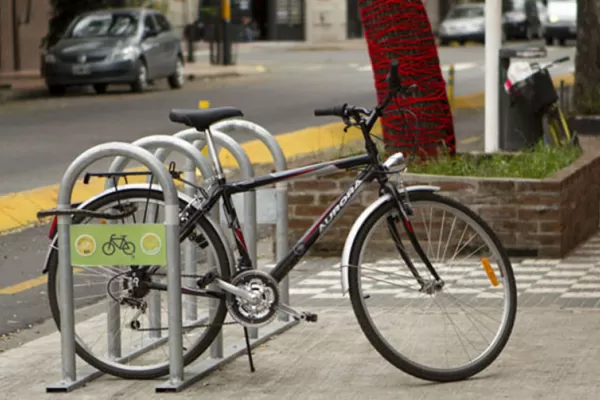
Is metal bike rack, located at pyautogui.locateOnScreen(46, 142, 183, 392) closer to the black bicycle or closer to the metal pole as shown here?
the black bicycle

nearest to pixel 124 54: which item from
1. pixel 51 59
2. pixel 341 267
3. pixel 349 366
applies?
pixel 51 59

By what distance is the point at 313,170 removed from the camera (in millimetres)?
7004

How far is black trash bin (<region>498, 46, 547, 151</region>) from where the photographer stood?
1382 cm

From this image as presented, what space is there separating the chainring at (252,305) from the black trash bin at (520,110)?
711cm

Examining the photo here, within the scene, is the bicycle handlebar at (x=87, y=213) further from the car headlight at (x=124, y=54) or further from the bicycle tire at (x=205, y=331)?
the car headlight at (x=124, y=54)

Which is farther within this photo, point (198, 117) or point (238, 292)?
point (198, 117)

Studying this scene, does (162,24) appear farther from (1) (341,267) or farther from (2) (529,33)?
(2) (529,33)

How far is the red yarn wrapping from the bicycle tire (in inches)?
175

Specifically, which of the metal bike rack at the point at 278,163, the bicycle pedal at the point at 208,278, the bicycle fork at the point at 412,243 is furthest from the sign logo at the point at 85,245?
the metal bike rack at the point at 278,163

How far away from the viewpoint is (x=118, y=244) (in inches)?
261

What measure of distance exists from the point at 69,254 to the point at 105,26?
2432 cm

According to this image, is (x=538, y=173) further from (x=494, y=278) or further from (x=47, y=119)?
(x=47, y=119)

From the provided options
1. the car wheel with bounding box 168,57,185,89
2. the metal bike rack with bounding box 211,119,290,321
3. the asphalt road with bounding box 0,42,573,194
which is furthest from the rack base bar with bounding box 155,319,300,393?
the car wheel with bounding box 168,57,185,89

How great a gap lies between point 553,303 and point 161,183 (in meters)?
3.06
